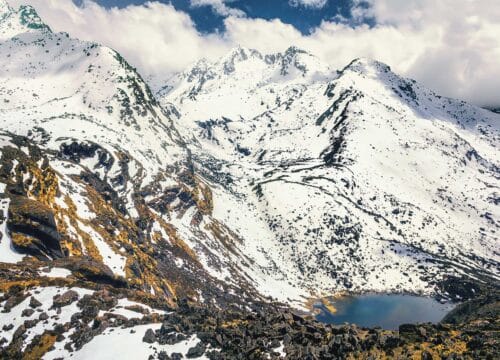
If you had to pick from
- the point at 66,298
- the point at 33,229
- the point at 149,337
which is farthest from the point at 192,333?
the point at 33,229

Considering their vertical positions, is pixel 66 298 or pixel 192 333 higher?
pixel 66 298

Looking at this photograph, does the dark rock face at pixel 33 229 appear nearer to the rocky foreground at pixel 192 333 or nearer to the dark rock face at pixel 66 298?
the rocky foreground at pixel 192 333

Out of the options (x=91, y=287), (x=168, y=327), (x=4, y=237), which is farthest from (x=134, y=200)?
(x=168, y=327)

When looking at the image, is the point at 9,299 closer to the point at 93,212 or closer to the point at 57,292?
the point at 57,292

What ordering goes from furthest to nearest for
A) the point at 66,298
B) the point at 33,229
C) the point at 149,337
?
the point at 33,229
the point at 66,298
the point at 149,337

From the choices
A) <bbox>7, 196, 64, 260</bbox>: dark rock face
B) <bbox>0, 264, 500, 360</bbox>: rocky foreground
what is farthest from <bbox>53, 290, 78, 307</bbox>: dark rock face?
<bbox>7, 196, 64, 260</bbox>: dark rock face

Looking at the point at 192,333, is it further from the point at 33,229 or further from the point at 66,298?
the point at 33,229

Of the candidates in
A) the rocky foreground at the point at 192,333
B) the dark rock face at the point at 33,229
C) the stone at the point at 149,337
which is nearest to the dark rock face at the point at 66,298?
the rocky foreground at the point at 192,333

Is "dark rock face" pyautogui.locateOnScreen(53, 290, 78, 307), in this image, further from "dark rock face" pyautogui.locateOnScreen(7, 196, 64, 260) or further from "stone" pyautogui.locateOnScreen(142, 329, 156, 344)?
"dark rock face" pyautogui.locateOnScreen(7, 196, 64, 260)

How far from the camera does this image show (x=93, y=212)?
126 meters

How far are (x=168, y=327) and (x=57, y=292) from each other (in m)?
17.0

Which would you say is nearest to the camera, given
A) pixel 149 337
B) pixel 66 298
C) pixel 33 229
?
pixel 149 337

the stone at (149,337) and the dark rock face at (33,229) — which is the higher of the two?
the dark rock face at (33,229)

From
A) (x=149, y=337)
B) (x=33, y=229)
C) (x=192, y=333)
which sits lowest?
(x=149, y=337)
